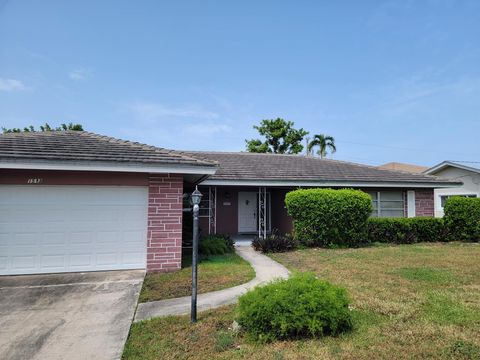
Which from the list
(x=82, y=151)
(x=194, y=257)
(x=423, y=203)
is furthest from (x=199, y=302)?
(x=423, y=203)

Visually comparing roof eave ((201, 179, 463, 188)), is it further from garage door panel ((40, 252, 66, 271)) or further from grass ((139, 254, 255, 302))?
garage door panel ((40, 252, 66, 271))

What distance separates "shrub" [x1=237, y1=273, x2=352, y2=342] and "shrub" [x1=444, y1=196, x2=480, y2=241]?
12.0 metres

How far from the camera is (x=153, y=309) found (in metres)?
5.24

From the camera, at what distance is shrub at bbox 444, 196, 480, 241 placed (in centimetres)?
1310

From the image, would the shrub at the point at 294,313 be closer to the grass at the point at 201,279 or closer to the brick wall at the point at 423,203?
the grass at the point at 201,279

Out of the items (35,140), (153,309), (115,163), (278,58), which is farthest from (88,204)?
(278,58)

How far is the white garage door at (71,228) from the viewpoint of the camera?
7535 mm

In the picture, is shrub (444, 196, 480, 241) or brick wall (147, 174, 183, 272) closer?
brick wall (147, 174, 183, 272)

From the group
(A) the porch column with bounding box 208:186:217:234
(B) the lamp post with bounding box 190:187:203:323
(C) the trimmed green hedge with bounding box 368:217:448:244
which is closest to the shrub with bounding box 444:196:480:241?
(C) the trimmed green hedge with bounding box 368:217:448:244

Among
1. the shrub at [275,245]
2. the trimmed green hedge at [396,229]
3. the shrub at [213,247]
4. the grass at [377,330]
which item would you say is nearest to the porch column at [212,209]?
the shrub at [213,247]

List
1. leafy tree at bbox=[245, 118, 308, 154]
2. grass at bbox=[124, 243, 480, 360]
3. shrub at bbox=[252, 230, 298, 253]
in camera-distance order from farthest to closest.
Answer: leafy tree at bbox=[245, 118, 308, 154]
shrub at bbox=[252, 230, 298, 253]
grass at bbox=[124, 243, 480, 360]

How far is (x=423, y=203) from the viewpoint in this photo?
15125 mm

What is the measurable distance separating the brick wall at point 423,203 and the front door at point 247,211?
799 centimetres

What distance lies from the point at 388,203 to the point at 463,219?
304cm
